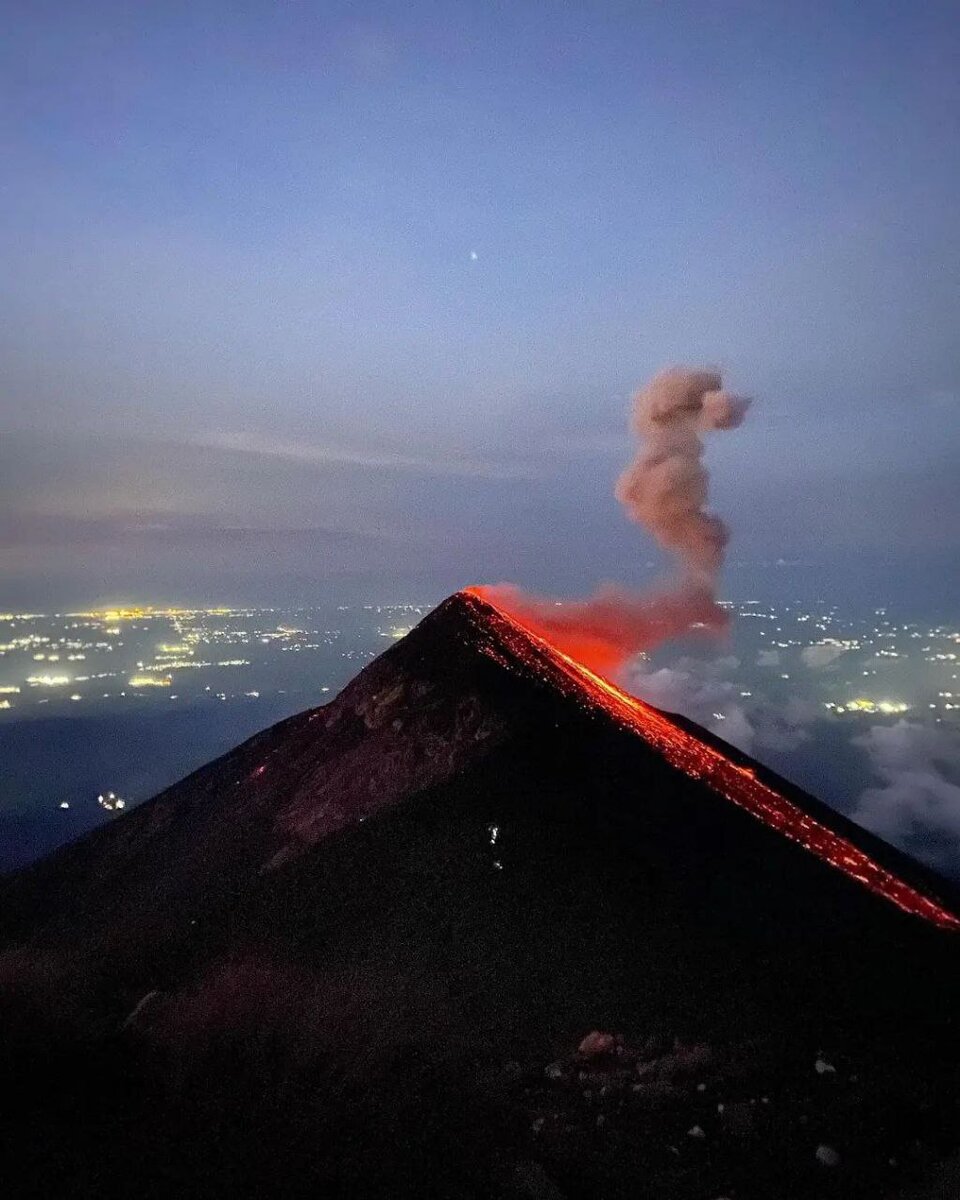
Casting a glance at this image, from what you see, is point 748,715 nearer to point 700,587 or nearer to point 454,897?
point 700,587

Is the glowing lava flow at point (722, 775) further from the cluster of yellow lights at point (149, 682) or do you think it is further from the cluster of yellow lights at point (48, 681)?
the cluster of yellow lights at point (48, 681)

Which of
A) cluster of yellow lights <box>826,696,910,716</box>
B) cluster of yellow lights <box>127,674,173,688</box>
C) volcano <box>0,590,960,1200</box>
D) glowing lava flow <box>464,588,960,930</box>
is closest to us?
volcano <box>0,590,960,1200</box>

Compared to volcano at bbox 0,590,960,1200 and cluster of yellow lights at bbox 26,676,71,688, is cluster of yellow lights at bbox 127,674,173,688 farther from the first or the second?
volcano at bbox 0,590,960,1200

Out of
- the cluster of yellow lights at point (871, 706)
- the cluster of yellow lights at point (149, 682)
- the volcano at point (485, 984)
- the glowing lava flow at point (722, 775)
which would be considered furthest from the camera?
the cluster of yellow lights at point (149, 682)

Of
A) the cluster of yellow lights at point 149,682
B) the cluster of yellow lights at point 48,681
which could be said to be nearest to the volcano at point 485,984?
the cluster of yellow lights at point 149,682

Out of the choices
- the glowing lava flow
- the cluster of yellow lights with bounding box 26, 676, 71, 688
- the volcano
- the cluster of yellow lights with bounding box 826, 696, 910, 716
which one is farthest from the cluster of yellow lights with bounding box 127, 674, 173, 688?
the cluster of yellow lights with bounding box 826, 696, 910, 716
